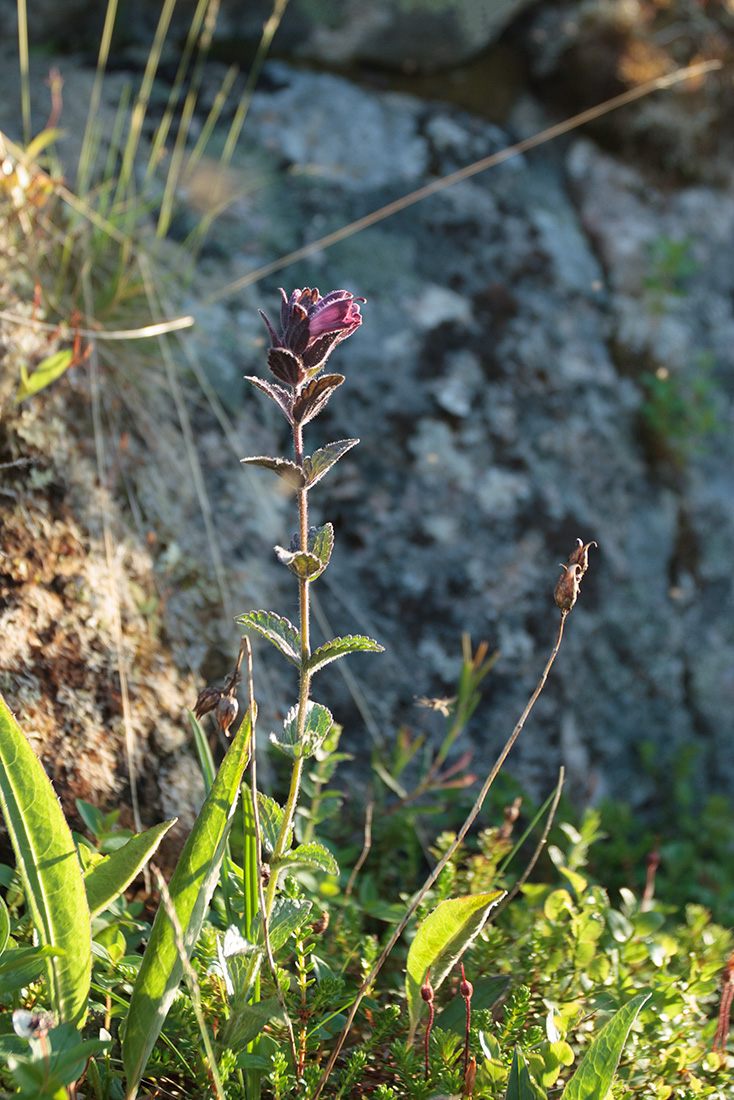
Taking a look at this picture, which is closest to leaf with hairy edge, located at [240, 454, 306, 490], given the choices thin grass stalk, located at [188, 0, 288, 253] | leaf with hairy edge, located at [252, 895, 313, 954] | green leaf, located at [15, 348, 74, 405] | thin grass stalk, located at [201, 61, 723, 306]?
leaf with hairy edge, located at [252, 895, 313, 954]

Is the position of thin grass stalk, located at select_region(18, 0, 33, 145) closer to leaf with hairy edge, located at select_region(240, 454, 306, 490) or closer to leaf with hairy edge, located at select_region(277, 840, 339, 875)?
leaf with hairy edge, located at select_region(240, 454, 306, 490)

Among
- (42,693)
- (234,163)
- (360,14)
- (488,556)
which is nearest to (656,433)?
(488,556)

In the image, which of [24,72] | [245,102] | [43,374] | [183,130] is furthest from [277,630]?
[245,102]

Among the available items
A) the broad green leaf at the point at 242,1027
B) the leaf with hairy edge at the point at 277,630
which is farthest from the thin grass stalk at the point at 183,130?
the broad green leaf at the point at 242,1027

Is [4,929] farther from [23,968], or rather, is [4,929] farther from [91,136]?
[91,136]

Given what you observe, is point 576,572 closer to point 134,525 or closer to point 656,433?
point 134,525

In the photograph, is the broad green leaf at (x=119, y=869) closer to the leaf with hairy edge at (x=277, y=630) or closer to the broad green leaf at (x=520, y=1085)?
the leaf with hairy edge at (x=277, y=630)
